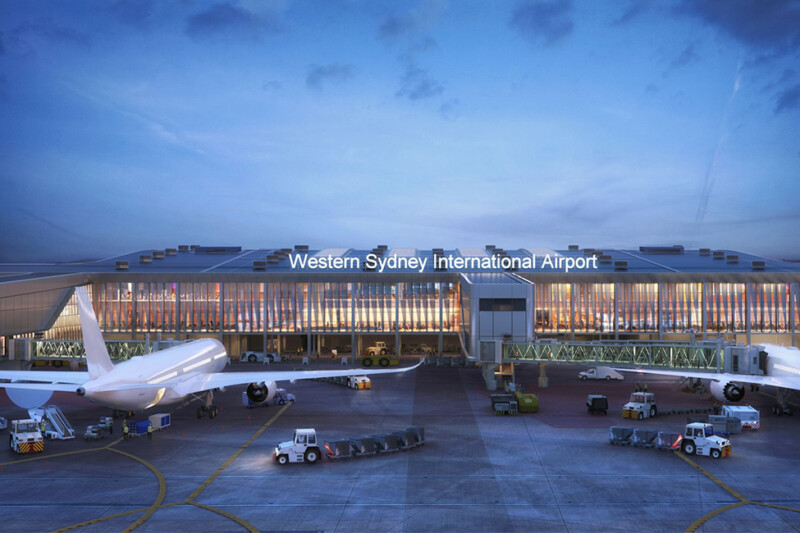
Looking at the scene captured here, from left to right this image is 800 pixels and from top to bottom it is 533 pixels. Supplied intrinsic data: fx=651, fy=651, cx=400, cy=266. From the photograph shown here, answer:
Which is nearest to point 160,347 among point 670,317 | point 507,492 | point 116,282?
point 116,282

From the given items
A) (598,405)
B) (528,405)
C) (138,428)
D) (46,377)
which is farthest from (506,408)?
(46,377)

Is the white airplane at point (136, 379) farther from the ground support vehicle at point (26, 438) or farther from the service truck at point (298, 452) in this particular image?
the service truck at point (298, 452)

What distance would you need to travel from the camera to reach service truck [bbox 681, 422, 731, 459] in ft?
133

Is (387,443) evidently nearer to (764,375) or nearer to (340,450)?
(340,450)

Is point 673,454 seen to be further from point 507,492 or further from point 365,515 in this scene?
point 365,515

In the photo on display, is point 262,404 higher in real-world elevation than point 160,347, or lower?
lower

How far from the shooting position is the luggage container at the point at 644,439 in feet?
141

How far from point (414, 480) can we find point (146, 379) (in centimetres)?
2259

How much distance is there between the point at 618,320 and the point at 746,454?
59.5 m

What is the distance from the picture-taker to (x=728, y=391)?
182 feet

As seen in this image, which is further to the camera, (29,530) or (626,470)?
(626,470)


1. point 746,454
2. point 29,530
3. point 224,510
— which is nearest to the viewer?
point 29,530

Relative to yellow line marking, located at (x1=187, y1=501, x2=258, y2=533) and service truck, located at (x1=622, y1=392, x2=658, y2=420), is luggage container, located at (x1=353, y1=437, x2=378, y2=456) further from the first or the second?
service truck, located at (x1=622, y1=392, x2=658, y2=420)

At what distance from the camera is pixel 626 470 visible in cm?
3769
